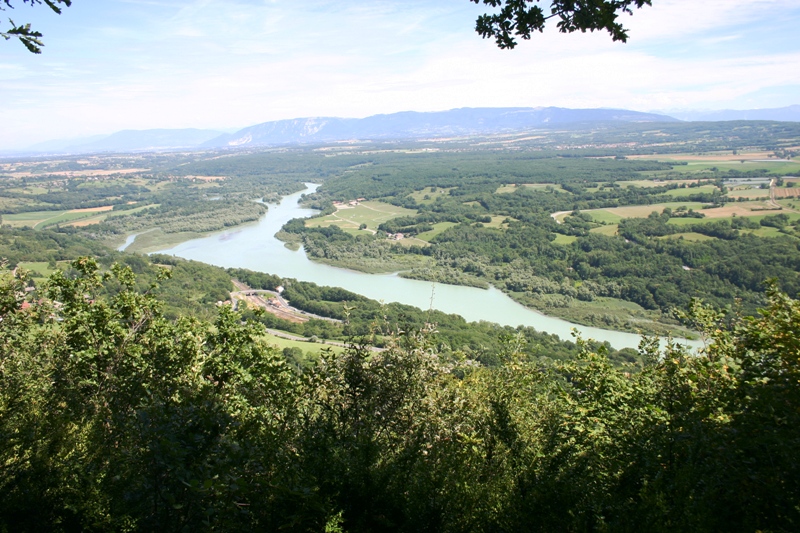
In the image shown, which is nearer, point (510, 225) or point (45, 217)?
point (510, 225)

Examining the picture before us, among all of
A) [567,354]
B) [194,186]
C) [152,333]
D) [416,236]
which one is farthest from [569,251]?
[194,186]

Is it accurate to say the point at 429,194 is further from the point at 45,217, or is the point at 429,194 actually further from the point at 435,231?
the point at 45,217

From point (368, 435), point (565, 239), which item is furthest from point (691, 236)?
point (368, 435)

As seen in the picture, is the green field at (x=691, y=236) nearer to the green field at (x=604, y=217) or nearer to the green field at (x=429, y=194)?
the green field at (x=604, y=217)

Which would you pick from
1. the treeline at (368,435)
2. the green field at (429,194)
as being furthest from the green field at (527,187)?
the treeline at (368,435)

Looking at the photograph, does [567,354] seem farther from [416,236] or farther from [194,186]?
[194,186]

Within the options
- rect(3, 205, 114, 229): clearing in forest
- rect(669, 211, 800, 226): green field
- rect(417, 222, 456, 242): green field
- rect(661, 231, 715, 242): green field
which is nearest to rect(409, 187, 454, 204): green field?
rect(417, 222, 456, 242): green field

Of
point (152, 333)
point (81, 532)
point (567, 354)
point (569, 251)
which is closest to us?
point (81, 532)
